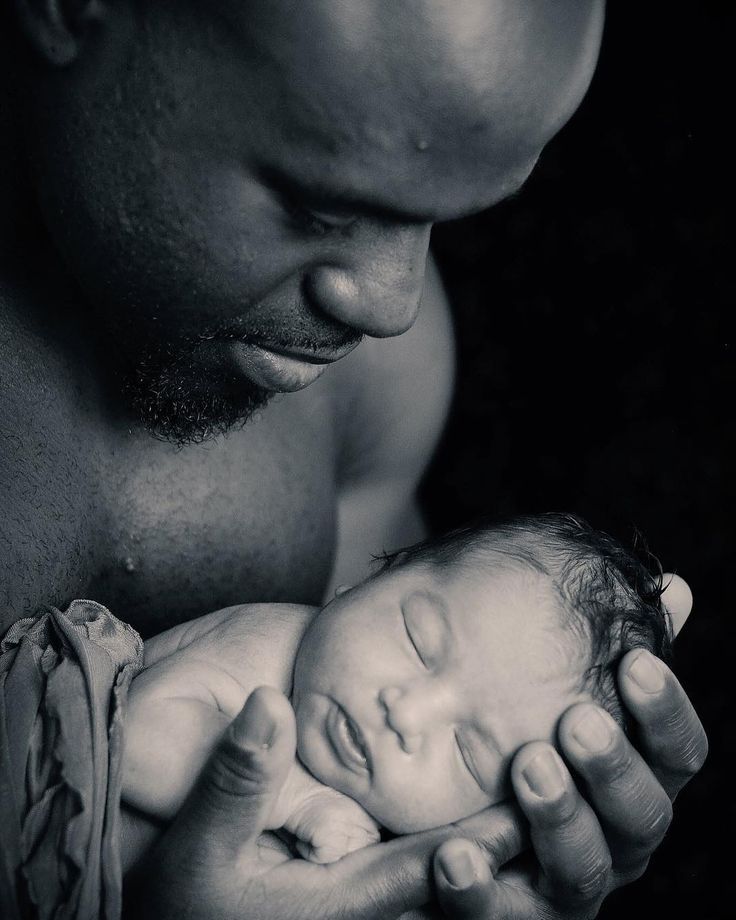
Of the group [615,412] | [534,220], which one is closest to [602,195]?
[534,220]

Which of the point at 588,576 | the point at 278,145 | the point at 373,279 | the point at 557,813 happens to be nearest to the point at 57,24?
the point at 278,145

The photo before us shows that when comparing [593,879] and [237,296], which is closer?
[237,296]

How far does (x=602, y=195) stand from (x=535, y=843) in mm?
831

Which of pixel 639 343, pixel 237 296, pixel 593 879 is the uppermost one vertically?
pixel 237 296

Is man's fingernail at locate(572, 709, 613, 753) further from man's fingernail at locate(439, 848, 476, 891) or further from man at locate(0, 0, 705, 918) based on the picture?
man's fingernail at locate(439, 848, 476, 891)

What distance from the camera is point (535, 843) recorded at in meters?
1.02

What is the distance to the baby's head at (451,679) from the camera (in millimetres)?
1013

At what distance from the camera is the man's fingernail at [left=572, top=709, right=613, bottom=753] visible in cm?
99

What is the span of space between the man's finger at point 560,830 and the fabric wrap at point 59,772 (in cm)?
37

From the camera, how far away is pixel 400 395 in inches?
59.6

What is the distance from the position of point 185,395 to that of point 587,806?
21.9 inches

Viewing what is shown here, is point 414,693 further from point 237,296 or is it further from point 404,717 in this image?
point 237,296

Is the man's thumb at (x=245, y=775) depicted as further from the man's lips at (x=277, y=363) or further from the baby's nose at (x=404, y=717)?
the man's lips at (x=277, y=363)

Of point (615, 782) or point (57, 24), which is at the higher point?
point (57, 24)
